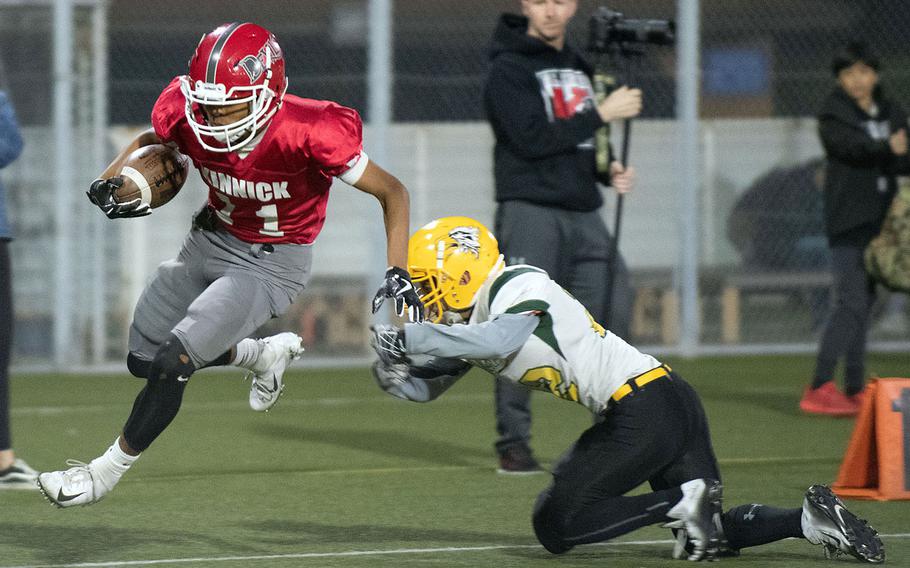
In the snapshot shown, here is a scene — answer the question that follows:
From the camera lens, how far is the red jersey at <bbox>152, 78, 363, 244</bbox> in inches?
197

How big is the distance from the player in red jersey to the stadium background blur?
5120 mm

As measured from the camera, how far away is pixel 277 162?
16.6ft

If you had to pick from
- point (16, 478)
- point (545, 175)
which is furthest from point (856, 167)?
point (16, 478)

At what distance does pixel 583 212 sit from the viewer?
21.7ft

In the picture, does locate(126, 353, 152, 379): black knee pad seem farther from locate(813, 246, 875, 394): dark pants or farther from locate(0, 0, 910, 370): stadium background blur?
locate(0, 0, 910, 370): stadium background blur

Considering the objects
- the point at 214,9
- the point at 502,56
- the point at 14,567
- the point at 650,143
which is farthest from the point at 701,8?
the point at 14,567

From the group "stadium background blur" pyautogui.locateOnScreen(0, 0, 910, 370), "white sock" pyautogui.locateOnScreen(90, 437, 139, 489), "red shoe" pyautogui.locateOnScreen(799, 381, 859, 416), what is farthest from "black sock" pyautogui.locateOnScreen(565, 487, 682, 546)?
"stadium background blur" pyautogui.locateOnScreen(0, 0, 910, 370)

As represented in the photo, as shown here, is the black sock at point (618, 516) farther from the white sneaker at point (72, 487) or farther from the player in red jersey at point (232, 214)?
the white sneaker at point (72, 487)

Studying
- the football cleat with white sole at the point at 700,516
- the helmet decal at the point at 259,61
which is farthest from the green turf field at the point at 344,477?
the helmet decal at the point at 259,61

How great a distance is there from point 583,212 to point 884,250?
2226 mm

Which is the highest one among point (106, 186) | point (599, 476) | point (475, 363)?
point (106, 186)

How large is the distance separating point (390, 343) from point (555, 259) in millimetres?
2136

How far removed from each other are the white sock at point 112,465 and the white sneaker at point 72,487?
0.02 metres

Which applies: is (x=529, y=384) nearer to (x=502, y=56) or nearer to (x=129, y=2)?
(x=502, y=56)
